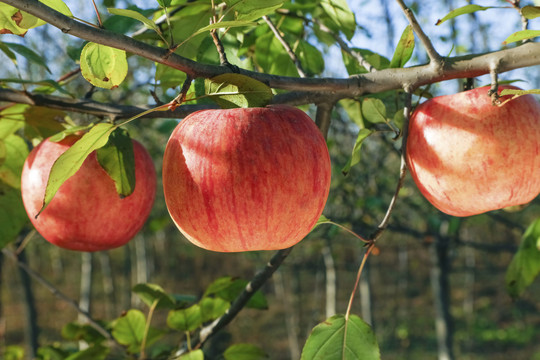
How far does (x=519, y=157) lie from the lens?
2.74ft

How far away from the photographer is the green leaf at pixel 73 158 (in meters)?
0.67

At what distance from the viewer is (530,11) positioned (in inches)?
31.1

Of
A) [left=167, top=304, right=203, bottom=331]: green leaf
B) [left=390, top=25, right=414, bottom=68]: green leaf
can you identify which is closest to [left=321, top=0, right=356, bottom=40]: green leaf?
[left=390, top=25, right=414, bottom=68]: green leaf

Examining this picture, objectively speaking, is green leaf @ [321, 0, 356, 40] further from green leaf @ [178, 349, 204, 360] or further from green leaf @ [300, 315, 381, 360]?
green leaf @ [178, 349, 204, 360]

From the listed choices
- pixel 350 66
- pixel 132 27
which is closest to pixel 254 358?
pixel 350 66

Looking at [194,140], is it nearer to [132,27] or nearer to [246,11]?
[246,11]

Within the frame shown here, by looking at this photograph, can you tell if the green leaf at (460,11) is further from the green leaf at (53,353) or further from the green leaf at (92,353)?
the green leaf at (53,353)

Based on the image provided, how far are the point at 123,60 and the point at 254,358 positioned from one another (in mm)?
881

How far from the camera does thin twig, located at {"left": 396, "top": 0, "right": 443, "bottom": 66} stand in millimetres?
758

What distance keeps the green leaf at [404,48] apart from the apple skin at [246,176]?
25 centimetres

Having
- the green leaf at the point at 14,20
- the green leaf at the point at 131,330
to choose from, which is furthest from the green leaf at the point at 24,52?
the green leaf at the point at 131,330

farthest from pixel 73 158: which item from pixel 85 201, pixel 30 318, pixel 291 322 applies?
pixel 291 322

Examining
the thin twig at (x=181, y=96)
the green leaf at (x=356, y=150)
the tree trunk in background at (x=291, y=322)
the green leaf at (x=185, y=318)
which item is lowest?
the tree trunk in background at (x=291, y=322)

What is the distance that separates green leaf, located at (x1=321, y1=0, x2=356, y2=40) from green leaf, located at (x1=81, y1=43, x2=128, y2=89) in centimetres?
58
